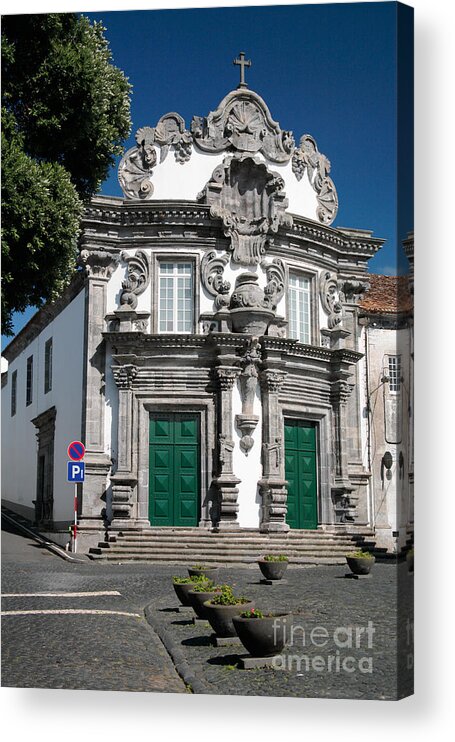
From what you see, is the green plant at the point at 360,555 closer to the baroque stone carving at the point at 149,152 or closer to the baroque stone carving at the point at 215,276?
the baroque stone carving at the point at 215,276

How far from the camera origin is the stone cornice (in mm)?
12305

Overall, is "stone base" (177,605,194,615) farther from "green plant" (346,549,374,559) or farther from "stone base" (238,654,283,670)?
"green plant" (346,549,374,559)

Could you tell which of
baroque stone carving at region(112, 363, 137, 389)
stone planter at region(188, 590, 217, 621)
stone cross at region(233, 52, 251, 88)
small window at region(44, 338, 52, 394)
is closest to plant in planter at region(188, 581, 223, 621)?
stone planter at region(188, 590, 217, 621)

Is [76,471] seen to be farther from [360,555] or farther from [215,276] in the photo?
[360,555]

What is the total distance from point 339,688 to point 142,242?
5553mm

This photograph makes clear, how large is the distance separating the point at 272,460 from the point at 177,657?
2597 millimetres

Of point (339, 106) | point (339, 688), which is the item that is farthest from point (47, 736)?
point (339, 106)

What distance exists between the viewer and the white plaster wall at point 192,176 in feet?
39.2

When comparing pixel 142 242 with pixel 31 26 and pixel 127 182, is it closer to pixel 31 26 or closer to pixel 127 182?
pixel 127 182

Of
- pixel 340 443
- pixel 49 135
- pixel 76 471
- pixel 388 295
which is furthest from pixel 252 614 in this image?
pixel 49 135

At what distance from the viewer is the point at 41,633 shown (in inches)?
437

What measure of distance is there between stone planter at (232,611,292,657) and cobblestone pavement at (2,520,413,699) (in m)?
0.16

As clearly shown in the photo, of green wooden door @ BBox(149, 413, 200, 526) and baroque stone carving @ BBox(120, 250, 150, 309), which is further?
baroque stone carving @ BBox(120, 250, 150, 309)

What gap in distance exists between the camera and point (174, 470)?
40.0 ft
